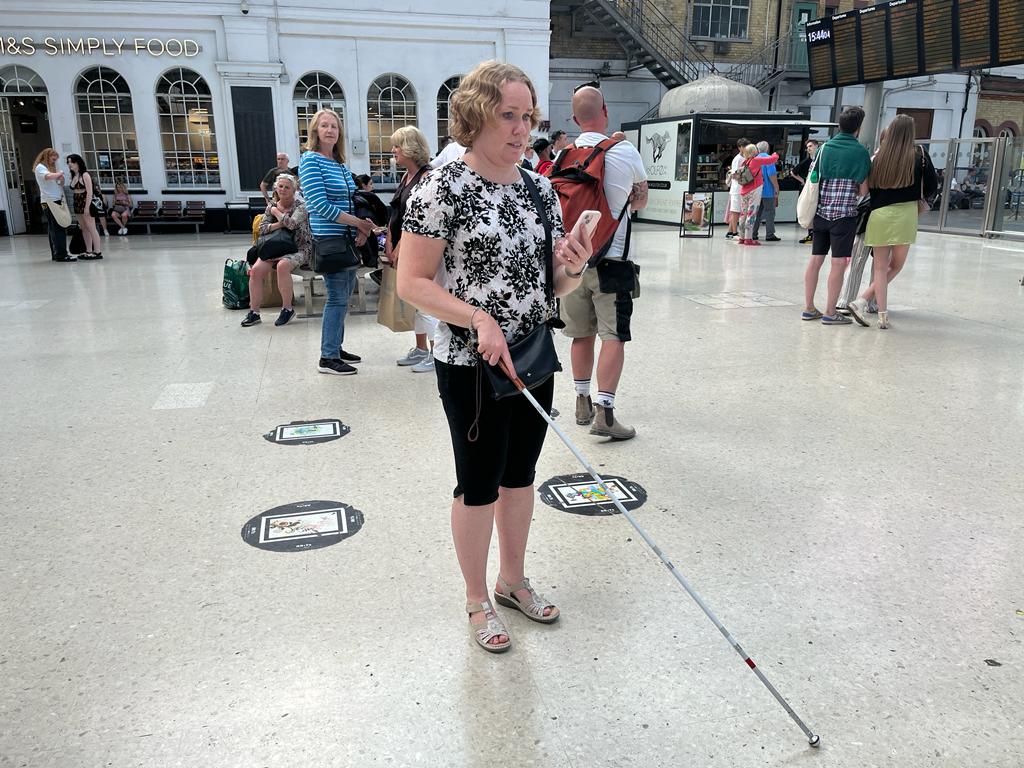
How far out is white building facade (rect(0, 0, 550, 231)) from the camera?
17.6 m

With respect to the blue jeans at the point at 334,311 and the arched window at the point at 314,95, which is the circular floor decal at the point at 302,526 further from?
the arched window at the point at 314,95

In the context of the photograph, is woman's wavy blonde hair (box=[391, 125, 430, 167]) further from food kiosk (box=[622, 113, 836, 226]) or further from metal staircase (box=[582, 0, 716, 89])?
metal staircase (box=[582, 0, 716, 89])

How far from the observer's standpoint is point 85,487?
3723mm

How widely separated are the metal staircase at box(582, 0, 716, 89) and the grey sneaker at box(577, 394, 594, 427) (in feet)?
69.3

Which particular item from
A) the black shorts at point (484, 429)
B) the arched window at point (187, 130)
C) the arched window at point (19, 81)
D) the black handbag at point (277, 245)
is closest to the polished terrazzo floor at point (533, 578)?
the black shorts at point (484, 429)

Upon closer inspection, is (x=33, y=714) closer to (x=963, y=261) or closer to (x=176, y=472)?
(x=176, y=472)

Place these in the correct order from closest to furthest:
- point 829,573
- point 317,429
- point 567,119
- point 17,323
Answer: point 829,573 → point 317,429 → point 17,323 → point 567,119

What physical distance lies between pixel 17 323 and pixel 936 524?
8.01 meters

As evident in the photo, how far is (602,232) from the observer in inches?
156

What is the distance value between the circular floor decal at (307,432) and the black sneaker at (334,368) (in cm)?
106

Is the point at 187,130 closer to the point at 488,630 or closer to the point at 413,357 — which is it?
the point at 413,357

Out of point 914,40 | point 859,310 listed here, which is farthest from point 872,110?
point 859,310

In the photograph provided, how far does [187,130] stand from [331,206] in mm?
15508

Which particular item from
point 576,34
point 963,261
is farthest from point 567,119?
point 963,261
